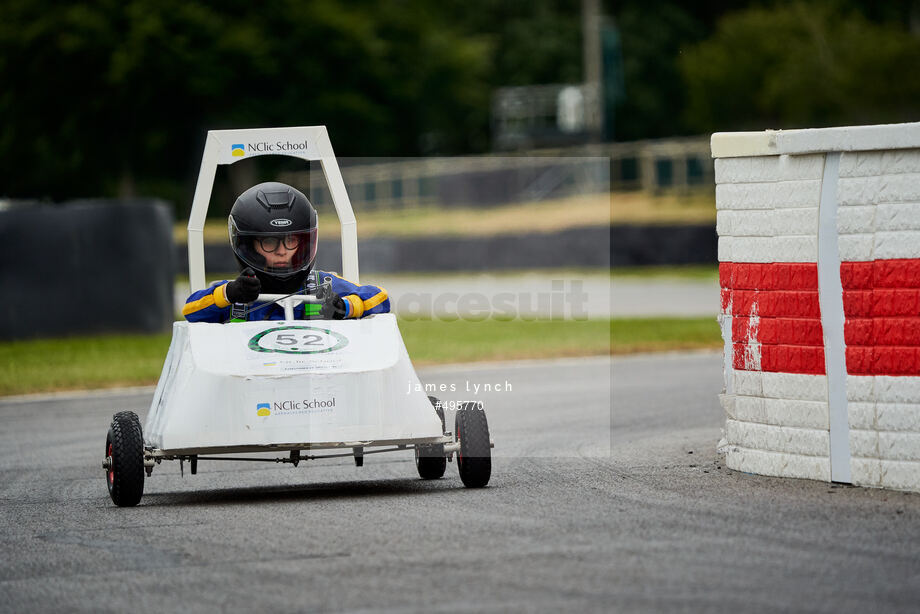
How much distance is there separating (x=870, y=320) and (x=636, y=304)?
1967 centimetres

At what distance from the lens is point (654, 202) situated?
1582 inches

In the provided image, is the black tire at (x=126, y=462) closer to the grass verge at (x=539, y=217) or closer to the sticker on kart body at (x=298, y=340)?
the sticker on kart body at (x=298, y=340)

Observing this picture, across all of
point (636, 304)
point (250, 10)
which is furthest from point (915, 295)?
point (250, 10)

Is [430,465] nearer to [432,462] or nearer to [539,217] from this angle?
[432,462]

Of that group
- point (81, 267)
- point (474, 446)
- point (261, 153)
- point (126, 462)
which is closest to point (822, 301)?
point (474, 446)

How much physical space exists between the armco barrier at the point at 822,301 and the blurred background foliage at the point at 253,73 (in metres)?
34.7

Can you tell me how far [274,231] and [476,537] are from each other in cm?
251

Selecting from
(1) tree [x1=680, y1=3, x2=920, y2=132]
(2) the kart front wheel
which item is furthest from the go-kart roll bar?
(1) tree [x1=680, y1=3, x2=920, y2=132]

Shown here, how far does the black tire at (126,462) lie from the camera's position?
26.8 ft

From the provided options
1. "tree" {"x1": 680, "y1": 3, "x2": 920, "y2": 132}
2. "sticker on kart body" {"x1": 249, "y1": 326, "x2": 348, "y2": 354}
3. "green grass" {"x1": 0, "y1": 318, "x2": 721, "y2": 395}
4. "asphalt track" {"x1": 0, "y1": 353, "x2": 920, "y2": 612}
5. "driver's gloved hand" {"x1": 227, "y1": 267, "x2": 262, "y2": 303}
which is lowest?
"asphalt track" {"x1": 0, "y1": 353, "x2": 920, "y2": 612}

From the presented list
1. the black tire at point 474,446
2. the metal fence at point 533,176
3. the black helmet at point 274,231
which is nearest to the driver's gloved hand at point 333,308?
the black helmet at point 274,231

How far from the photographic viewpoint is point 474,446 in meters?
8.23

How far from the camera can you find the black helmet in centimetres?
856

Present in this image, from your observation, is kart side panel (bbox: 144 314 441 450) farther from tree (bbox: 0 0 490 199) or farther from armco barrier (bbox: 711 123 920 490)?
tree (bbox: 0 0 490 199)
